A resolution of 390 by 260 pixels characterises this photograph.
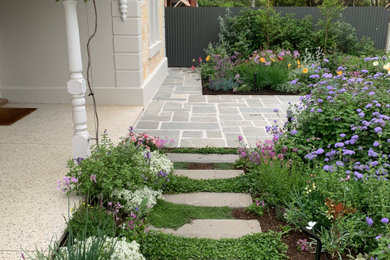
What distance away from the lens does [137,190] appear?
3.27 metres

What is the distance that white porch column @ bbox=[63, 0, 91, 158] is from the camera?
3.51 metres

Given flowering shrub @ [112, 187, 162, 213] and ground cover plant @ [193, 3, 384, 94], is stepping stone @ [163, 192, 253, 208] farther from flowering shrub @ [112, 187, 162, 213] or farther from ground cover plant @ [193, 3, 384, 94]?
ground cover plant @ [193, 3, 384, 94]

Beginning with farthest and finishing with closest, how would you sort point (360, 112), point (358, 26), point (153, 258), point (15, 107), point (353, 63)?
point (358, 26) → point (353, 63) → point (15, 107) → point (360, 112) → point (153, 258)

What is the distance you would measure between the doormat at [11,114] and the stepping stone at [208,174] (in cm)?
273

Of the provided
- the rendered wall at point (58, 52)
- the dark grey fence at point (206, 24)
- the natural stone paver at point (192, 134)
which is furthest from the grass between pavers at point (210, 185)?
the dark grey fence at point (206, 24)

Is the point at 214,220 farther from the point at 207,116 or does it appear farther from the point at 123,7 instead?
the point at 123,7

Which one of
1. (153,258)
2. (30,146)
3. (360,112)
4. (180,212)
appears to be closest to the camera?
(153,258)

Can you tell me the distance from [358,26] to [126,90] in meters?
8.64

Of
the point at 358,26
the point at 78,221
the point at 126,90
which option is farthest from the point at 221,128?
the point at 358,26

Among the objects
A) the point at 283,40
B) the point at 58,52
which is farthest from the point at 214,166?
the point at 283,40

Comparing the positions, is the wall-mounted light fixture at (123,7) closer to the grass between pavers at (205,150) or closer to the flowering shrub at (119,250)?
the grass between pavers at (205,150)

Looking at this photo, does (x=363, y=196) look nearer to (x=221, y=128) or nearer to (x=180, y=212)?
(x=180, y=212)

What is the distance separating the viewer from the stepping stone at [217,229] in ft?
9.60

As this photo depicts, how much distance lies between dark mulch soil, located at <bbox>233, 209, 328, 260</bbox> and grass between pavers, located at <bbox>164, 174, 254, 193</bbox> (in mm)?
386
